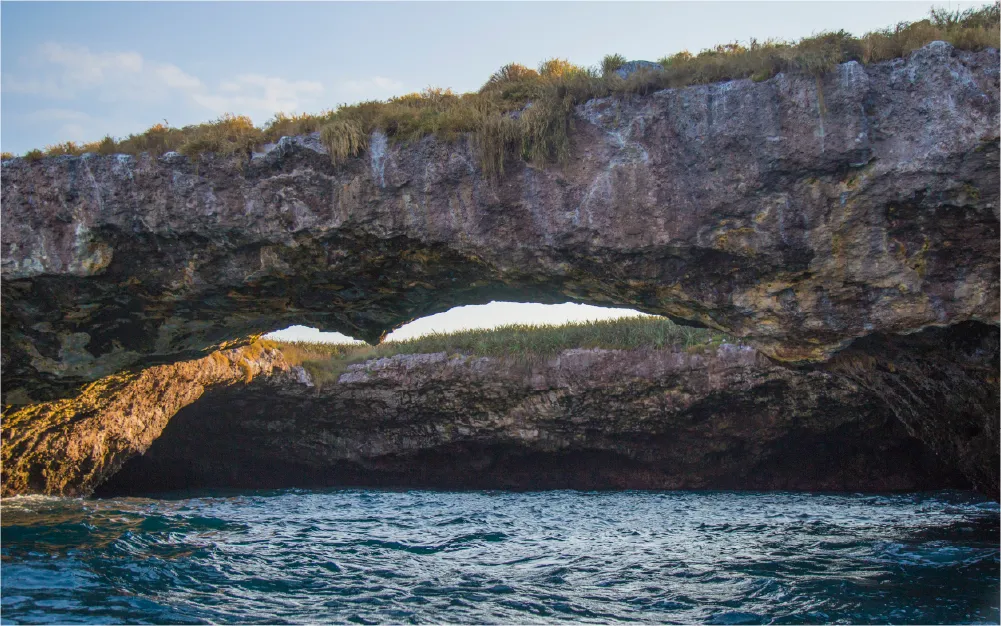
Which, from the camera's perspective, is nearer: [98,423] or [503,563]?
[503,563]

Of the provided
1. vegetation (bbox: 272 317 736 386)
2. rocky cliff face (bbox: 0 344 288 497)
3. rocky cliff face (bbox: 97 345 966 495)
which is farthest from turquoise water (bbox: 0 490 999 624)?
vegetation (bbox: 272 317 736 386)

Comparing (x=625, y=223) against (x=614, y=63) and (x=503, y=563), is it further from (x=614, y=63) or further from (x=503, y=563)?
(x=503, y=563)

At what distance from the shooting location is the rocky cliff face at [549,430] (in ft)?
52.2

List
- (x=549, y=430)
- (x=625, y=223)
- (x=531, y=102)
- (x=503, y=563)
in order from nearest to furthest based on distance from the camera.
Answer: (x=625, y=223), (x=531, y=102), (x=503, y=563), (x=549, y=430)

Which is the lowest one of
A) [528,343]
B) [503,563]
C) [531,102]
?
[503,563]

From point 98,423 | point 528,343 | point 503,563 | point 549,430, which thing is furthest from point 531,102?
point 98,423

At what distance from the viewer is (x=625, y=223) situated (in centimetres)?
802

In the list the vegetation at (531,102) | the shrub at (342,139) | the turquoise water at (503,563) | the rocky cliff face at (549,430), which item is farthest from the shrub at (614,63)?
the rocky cliff face at (549,430)

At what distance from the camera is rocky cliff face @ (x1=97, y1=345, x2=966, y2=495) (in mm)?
15922

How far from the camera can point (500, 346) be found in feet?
58.3

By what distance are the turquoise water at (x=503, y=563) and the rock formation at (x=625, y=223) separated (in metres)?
2.58

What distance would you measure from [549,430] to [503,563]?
8.22 meters

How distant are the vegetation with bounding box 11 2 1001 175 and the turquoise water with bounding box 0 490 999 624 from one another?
4.97 metres

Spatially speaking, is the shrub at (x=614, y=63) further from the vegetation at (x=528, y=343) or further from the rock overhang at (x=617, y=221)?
the vegetation at (x=528, y=343)
